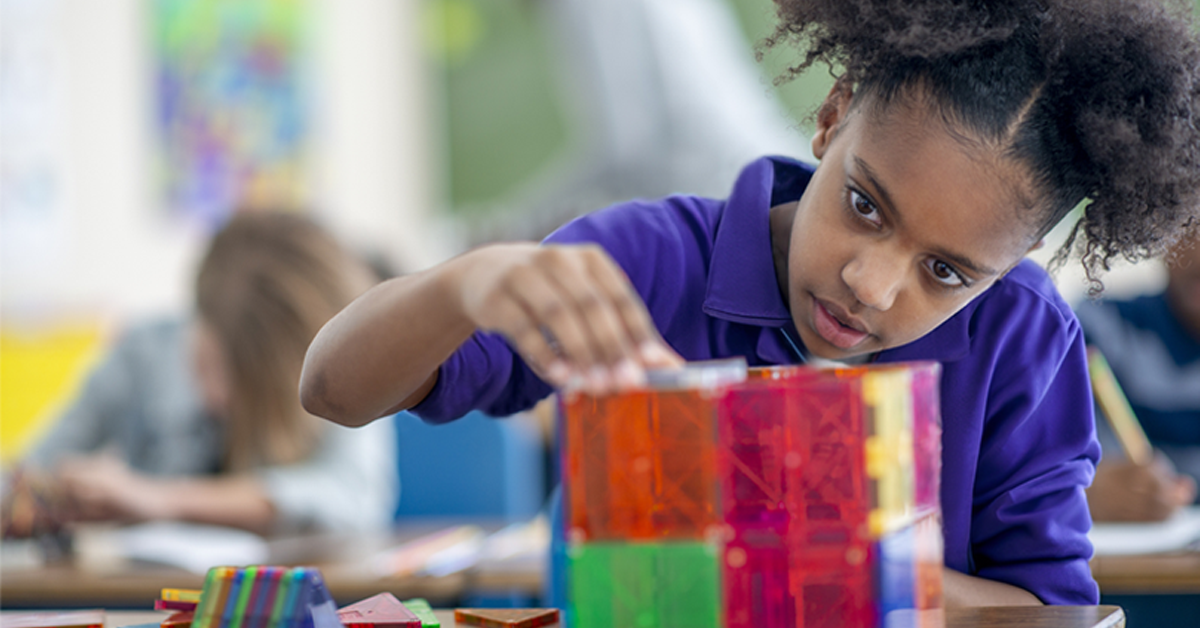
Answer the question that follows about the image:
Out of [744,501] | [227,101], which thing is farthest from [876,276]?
[227,101]

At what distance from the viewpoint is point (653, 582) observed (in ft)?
1.64

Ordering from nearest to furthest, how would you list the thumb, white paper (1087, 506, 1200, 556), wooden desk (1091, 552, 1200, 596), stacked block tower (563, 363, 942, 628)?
stacked block tower (563, 363, 942, 628), wooden desk (1091, 552, 1200, 596), white paper (1087, 506, 1200, 556), the thumb

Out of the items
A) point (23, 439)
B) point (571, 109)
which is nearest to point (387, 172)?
point (571, 109)

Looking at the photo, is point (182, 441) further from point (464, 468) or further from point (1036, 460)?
point (1036, 460)

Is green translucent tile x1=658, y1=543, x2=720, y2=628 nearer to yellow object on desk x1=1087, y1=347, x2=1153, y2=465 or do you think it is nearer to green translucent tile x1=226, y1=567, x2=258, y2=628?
green translucent tile x1=226, y1=567, x2=258, y2=628

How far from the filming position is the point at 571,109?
14.6 ft

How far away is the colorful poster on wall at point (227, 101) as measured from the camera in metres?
4.36

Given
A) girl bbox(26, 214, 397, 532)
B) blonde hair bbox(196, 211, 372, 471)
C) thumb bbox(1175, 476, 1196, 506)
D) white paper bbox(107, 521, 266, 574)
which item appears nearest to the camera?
white paper bbox(107, 521, 266, 574)

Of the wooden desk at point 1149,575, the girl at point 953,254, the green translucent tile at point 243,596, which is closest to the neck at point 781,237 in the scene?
the girl at point 953,254

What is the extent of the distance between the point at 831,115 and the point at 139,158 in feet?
13.2

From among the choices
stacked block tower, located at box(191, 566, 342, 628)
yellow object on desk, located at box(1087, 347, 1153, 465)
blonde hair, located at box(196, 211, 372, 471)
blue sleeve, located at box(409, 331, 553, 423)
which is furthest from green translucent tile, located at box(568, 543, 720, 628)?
blonde hair, located at box(196, 211, 372, 471)

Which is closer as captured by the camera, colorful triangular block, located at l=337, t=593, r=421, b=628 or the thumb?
colorful triangular block, located at l=337, t=593, r=421, b=628

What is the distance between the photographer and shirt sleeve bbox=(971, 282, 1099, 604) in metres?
0.77

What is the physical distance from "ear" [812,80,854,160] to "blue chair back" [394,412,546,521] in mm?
1194
